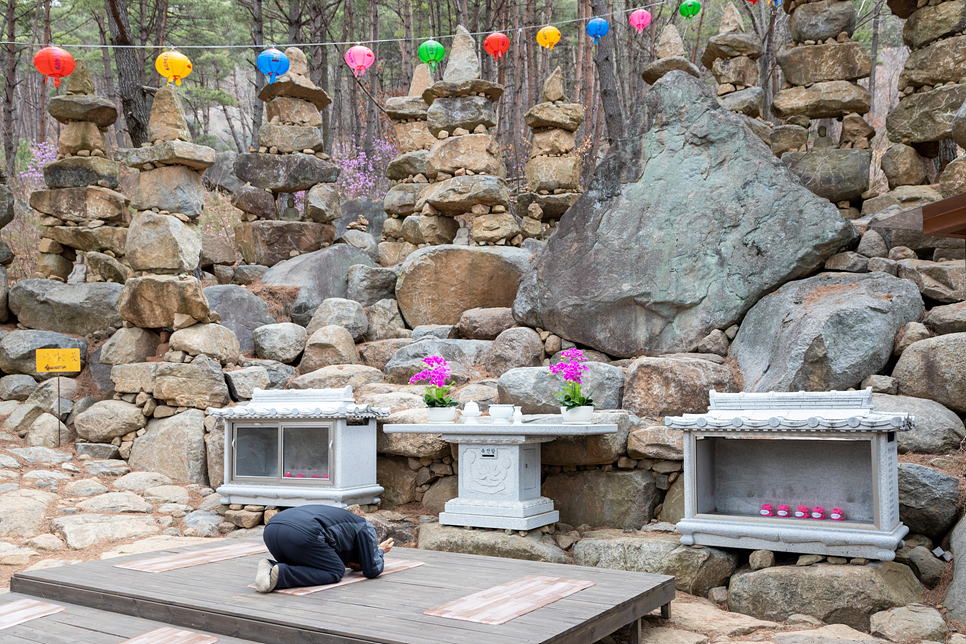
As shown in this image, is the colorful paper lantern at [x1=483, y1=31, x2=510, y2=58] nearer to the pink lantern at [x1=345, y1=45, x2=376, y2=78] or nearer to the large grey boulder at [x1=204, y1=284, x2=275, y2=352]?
the pink lantern at [x1=345, y1=45, x2=376, y2=78]

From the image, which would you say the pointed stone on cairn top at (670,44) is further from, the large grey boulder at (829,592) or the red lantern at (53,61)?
the large grey boulder at (829,592)

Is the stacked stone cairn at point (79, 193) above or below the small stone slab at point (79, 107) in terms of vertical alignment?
below

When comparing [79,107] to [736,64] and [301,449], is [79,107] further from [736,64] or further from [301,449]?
[736,64]

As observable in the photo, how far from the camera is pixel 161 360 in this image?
916 centimetres

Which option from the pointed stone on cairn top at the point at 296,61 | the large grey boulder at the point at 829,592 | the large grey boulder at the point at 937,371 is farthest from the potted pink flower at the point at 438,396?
the pointed stone on cairn top at the point at 296,61

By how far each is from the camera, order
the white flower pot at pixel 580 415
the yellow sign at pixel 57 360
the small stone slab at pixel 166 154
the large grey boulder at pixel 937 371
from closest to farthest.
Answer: the large grey boulder at pixel 937 371, the white flower pot at pixel 580 415, the yellow sign at pixel 57 360, the small stone slab at pixel 166 154

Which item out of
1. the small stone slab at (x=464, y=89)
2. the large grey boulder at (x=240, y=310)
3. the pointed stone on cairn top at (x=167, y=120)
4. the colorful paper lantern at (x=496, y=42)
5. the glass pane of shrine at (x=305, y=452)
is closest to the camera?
the glass pane of shrine at (x=305, y=452)

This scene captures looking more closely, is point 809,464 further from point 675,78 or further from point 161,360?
point 161,360

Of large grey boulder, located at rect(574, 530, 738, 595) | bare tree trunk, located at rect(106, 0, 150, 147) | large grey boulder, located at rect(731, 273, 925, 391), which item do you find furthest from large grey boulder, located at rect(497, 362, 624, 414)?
bare tree trunk, located at rect(106, 0, 150, 147)

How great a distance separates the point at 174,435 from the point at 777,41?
20.3 m

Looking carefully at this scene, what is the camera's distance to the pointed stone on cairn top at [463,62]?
1249 cm

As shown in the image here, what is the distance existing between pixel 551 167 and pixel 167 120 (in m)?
6.48

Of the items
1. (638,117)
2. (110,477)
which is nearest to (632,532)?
(638,117)

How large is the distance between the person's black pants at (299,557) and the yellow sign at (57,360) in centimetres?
592
